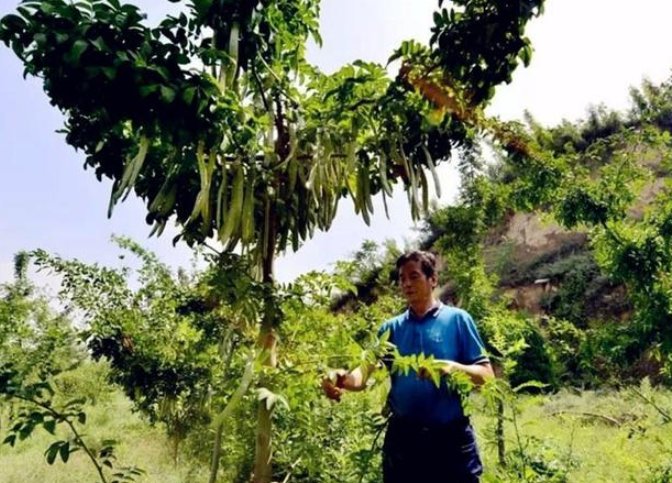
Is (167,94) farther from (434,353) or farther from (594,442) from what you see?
(594,442)

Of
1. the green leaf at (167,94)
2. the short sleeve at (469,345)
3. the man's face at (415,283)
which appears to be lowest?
the short sleeve at (469,345)

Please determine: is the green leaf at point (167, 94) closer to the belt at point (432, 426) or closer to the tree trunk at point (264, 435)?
the tree trunk at point (264, 435)

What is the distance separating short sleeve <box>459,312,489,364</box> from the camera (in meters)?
2.14

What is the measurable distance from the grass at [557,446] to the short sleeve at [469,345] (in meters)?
0.23

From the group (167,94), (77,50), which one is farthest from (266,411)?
(77,50)

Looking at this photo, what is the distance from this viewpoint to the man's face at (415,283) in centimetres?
228

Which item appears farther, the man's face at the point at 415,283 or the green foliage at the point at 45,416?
the man's face at the point at 415,283

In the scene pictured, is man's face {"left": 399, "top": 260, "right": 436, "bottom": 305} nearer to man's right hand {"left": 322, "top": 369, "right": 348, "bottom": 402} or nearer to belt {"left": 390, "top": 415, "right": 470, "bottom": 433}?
belt {"left": 390, "top": 415, "right": 470, "bottom": 433}

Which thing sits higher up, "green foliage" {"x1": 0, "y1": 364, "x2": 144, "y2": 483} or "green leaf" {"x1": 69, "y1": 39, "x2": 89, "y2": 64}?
"green leaf" {"x1": 69, "y1": 39, "x2": 89, "y2": 64}

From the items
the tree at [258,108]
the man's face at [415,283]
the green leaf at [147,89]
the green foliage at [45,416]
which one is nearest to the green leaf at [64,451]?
the green foliage at [45,416]

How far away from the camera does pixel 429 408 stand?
2.14m

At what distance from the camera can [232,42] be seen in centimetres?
202

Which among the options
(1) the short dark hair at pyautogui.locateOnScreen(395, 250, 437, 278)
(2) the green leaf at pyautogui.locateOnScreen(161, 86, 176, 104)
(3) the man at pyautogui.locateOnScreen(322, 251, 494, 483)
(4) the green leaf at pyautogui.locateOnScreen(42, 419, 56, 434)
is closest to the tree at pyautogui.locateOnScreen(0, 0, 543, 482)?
(2) the green leaf at pyautogui.locateOnScreen(161, 86, 176, 104)

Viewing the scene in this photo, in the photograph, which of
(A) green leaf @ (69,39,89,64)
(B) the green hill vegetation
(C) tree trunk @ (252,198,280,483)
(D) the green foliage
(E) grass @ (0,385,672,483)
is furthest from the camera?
(E) grass @ (0,385,672,483)
